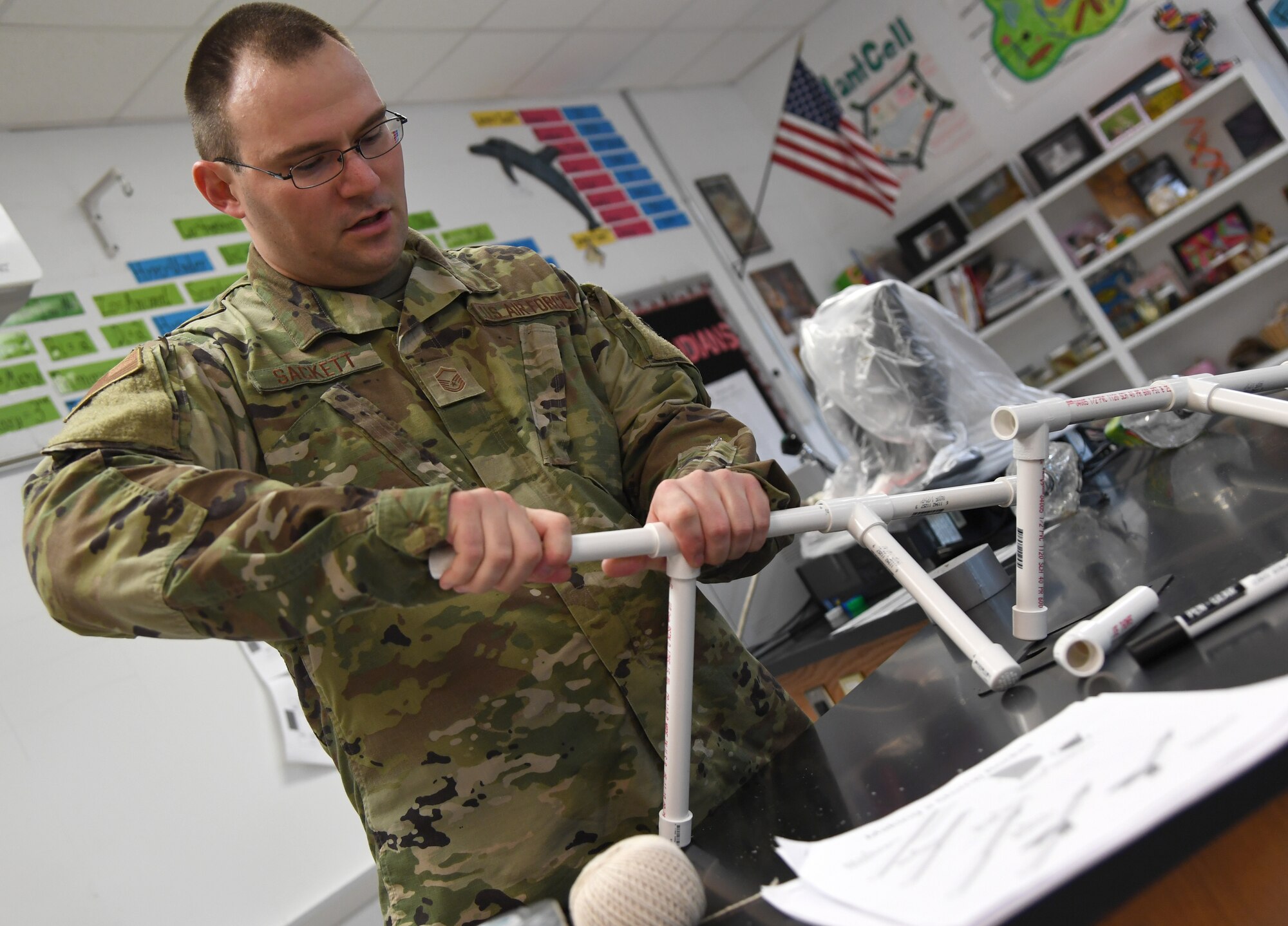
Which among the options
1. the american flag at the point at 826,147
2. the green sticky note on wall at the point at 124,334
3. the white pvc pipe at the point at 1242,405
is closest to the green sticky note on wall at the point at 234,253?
the green sticky note on wall at the point at 124,334

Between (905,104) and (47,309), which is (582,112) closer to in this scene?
(905,104)

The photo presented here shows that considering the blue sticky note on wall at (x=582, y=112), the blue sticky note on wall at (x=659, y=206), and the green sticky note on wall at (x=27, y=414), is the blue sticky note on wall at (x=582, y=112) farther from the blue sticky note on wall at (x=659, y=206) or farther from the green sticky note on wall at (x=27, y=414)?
the green sticky note on wall at (x=27, y=414)

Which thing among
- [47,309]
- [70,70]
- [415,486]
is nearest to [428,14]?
[70,70]

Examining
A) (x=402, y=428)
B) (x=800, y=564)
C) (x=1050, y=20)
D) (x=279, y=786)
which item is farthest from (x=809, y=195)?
(x=402, y=428)

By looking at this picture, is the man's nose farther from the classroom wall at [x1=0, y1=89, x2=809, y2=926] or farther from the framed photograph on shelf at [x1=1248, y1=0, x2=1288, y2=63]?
the framed photograph on shelf at [x1=1248, y1=0, x2=1288, y2=63]

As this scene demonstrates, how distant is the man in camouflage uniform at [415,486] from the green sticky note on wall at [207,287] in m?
1.83

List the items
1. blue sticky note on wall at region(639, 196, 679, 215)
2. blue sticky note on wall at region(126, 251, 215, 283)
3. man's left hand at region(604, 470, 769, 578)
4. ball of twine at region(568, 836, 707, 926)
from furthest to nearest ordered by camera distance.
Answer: blue sticky note on wall at region(639, 196, 679, 215)
blue sticky note on wall at region(126, 251, 215, 283)
man's left hand at region(604, 470, 769, 578)
ball of twine at region(568, 836, 707, 926)

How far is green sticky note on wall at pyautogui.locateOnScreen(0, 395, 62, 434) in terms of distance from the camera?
2412mm

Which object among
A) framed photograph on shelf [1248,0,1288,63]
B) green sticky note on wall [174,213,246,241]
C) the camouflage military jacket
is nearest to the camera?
the camouflage military jacket

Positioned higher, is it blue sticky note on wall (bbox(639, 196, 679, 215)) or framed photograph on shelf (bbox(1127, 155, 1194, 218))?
blue sticky note on wall (bbox(639, 196, 679, 215))

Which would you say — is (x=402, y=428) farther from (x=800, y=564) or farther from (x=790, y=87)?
(x=790, y=87)

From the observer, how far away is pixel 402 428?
107 cm

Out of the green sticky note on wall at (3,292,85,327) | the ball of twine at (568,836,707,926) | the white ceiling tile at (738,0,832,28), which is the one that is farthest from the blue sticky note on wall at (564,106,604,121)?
the ball of twine at (568,836,707,926)

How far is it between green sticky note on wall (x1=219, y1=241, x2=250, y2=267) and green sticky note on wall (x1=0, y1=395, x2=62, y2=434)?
27.6 inches
